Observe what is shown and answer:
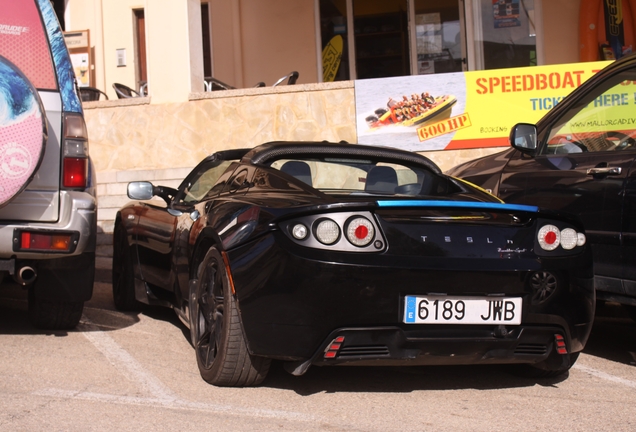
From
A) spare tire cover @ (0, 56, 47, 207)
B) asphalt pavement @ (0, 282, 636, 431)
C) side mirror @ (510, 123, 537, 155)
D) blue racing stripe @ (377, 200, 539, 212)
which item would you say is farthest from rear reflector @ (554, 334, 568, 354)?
spare tire cover @ (0, 56, 47, 207)

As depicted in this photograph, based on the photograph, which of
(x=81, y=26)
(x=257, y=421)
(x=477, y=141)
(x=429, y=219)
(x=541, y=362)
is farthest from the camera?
(x=81, y=26)

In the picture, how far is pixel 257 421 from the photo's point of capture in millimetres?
3488

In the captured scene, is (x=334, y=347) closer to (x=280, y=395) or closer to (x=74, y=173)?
(x=280, y=395)

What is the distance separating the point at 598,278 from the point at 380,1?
38.3 ft

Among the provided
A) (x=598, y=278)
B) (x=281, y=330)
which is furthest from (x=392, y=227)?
(x=598, y=278)

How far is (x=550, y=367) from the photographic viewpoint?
4102mm

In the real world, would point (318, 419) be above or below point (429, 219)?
below

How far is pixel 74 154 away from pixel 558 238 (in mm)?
2702

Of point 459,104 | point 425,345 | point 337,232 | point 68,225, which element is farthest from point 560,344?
point 459,104

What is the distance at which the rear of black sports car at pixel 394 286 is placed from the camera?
361cm

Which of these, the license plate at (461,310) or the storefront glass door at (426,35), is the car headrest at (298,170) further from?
the storefront glass door at (426,35)

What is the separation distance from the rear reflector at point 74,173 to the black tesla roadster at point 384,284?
3.39 feet

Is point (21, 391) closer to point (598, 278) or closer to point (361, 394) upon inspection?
point (361, 394)

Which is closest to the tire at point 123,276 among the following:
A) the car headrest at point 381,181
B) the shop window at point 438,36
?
the car headrest at point 381,181
